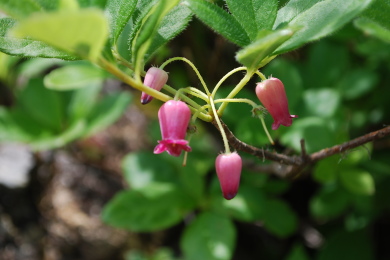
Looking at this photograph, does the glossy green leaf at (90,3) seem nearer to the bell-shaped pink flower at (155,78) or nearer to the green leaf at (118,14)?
the green leaf at (118,14)

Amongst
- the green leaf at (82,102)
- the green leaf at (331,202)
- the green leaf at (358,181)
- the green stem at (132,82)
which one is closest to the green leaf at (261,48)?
the green stem at (132,82)

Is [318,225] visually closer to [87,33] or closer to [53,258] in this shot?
[53,258]

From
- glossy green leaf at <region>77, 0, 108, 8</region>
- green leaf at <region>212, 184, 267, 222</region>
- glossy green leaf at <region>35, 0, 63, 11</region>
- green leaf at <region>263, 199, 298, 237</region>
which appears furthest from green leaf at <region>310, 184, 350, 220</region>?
glossy green leaf at <region>35, 0, 63, 11</region>

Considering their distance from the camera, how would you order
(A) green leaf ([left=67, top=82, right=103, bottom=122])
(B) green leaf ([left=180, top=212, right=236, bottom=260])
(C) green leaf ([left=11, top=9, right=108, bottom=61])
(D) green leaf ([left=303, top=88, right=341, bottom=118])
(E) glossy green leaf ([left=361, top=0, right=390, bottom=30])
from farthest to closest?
(A) green leaf ([left=67, top=82, right=103, bottom=122]), (D) green leaf ([left=303, top=88, right=341, bottom=118]), (B) green leaf ([left=180, top=212, right=236, bottom=260]), (E) glossy green leaf ([left=361, top=0, right=390, bottom=30]), (C) green leaf ([left=11, top=9, right=108, bottom=61])

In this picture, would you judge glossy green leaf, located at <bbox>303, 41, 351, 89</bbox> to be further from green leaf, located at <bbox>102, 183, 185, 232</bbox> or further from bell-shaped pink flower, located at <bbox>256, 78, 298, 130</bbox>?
bell-shaped pink flower, located at <bbox>256, 78, 298, 130</bbox>

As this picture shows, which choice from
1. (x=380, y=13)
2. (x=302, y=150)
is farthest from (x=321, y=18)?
(x=302, y=150)

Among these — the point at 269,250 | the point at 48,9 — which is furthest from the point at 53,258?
the point at 48,9

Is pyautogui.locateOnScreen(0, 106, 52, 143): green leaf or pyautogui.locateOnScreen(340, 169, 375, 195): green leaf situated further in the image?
pyautogui.locateOnScreen(0, 106, 52, 143): green leaf
